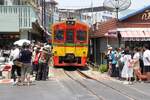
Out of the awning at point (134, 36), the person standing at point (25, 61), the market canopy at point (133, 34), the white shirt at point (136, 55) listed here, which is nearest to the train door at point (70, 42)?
the market canopy at point (133, 34)

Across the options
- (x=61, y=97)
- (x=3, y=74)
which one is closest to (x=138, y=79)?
(x=3, y=74)

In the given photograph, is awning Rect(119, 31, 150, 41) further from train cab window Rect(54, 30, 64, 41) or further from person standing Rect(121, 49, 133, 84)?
person standing Rect(121, 49, 133, 84)

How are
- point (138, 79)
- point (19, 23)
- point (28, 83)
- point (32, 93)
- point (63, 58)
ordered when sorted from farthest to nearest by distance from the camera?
point (19, 23) → point (63, 58) → point (138, 79) → point (28, 83) → point (32, 93)

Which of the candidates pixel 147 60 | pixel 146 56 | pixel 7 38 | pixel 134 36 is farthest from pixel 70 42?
pixel 7 38

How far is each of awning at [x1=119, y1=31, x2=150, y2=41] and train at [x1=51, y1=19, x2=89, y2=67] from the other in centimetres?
545

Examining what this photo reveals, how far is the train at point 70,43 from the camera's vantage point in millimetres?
38406

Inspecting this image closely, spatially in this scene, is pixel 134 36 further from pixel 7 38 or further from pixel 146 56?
pixel 7 38

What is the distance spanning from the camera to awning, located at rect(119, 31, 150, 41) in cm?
3341

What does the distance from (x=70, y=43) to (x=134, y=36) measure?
259 inches

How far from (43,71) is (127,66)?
13.3ft

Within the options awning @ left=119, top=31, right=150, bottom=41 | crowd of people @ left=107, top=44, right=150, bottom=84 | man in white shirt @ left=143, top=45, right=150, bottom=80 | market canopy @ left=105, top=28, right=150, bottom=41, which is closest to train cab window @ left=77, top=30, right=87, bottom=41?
market canopy @ left=105, top=28, right=150, bottom=41

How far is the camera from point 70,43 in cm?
3881

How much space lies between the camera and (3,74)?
1089 inches

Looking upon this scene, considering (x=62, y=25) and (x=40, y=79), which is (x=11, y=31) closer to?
(x=62, y=25)
